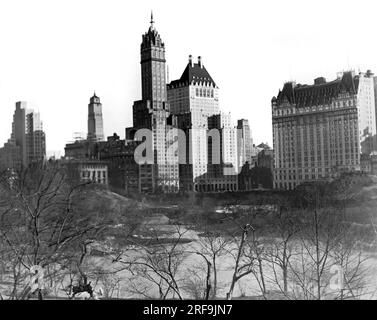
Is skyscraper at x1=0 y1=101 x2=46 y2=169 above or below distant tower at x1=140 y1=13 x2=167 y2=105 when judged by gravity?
below

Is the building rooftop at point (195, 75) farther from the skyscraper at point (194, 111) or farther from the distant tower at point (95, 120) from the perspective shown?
the distant tower at point (95, 120)

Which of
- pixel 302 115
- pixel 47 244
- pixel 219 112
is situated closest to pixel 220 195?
pixel 219 112

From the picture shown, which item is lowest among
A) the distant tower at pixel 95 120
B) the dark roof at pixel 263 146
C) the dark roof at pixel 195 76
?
the dark roof at pixel 263 146

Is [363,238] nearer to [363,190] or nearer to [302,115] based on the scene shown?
[363,190]

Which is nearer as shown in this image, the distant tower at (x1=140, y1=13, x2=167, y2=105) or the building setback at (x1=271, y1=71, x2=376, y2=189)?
the building setback at (x1=271, y1=71, x2=376, y2=189)

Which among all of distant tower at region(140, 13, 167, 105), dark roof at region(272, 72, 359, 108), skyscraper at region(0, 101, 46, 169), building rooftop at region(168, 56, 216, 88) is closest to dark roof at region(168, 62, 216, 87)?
building rooftop at region(168, 56, 216, 88)

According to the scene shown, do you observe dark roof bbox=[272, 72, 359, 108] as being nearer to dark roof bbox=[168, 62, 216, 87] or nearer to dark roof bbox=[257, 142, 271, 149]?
dark roof bbox=[257, 142, 271, 149]

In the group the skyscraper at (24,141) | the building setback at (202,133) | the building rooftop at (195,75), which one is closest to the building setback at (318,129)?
the building setback at (202,133)

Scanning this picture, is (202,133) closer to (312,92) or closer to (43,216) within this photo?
(312,92)

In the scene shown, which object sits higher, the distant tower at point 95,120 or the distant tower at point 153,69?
the distant tower at point 153,69
